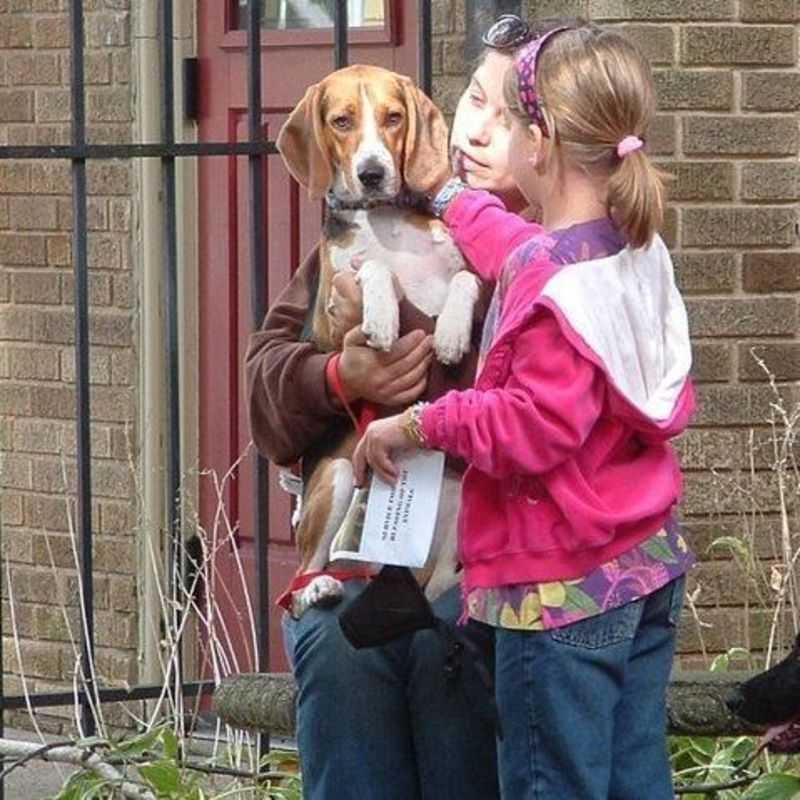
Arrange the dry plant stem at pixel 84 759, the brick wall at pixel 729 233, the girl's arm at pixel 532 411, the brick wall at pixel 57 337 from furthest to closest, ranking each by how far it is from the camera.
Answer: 1. the brick wall at pixel 57 337
2. the brick wall at pixel 729 233
3. the dry plant stem at pixel 84 759
4. the girl's arm at pixel 532 411

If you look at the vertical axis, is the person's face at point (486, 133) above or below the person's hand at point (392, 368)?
above

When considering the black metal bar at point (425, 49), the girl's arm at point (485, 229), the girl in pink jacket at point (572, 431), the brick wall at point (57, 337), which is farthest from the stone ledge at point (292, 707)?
the brick wall at point (57, 337)

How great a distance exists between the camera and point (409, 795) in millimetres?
3637

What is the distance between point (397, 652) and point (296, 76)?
12.4ft

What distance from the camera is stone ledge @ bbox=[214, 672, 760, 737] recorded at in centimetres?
446

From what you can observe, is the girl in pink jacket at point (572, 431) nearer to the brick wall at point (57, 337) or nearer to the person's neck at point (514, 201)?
the person's neck at point (514, 201)

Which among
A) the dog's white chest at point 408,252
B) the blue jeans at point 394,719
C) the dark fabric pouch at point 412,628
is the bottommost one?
the blue jeans at point 394,719

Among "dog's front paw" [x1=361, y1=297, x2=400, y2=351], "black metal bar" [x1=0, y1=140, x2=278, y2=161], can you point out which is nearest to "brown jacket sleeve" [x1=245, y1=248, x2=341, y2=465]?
"dog's front paw" [x1=361, y1=297, x2=400, y2=351]

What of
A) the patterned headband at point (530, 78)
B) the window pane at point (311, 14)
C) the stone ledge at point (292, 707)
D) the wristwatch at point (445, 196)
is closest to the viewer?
the patterned headband at point (530, 78)

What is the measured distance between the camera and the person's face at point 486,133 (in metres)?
3.63

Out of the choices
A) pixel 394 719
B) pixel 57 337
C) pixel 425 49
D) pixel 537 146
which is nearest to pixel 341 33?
pixel 425 49

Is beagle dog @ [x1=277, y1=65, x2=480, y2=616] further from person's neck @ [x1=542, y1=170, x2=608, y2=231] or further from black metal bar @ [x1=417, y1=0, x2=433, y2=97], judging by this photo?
black metal bar @ [x1=417, y1=0, x2=433, y2=97]

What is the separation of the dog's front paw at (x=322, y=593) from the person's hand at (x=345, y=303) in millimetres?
356

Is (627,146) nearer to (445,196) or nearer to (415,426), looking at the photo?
(445,196)
